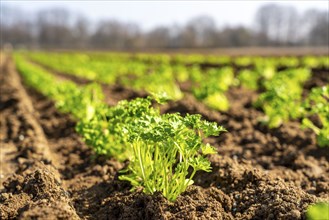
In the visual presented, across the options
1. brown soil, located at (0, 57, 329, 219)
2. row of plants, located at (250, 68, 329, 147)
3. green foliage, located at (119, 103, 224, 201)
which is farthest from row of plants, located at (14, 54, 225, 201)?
row of plants, located at (250, 68, 329, 147)

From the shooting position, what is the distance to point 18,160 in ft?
18.6

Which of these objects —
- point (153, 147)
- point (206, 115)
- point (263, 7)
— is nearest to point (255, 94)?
point (206, 115)

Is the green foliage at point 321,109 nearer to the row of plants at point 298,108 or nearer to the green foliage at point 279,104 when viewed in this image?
the row of plants at point 298,108

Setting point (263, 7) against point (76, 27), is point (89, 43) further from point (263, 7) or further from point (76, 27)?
point (263, 7)

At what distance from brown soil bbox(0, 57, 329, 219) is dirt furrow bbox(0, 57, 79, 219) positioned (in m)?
0.01

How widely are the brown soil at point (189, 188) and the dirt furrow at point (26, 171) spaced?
0.01m

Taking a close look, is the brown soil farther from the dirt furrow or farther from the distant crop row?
the distant crop row

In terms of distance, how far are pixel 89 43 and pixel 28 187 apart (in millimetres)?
114330

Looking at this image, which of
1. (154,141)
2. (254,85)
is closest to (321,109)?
(154,141)

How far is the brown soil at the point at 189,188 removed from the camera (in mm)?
3346

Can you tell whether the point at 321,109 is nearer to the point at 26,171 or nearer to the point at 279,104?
the point at 279,104

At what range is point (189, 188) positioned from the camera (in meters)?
3.83

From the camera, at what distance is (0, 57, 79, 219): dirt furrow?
3.09m

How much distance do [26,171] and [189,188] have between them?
2.06m
